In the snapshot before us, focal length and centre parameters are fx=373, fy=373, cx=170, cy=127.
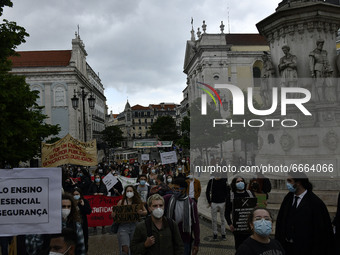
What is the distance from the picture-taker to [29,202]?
4.20 meters

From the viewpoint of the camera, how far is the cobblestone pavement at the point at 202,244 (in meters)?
8.29

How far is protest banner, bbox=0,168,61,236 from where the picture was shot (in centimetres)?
416

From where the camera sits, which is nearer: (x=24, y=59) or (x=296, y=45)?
(x=296, y=45)

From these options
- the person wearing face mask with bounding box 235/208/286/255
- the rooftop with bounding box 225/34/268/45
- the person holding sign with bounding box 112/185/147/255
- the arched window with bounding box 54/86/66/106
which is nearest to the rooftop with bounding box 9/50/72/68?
the arched window with bounding box 54/86/66/106

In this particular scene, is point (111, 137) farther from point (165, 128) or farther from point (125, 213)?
point (125, 213)

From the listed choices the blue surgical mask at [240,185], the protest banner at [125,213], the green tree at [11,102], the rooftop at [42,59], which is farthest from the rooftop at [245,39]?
the protest banner at [125,213]

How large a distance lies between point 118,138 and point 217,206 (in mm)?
90429

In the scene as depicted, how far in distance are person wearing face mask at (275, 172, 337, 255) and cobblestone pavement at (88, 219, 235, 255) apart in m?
3.55

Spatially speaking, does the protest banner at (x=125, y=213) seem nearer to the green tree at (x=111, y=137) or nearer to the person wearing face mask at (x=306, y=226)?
the person wearing face mask at (x=306, y=226)

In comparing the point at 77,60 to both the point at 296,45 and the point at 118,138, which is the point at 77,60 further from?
the point at 296,45

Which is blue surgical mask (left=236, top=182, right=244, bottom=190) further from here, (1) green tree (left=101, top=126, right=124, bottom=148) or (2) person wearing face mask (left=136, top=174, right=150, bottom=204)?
(1) green tree (left=101, top=126, right=124, bottom=148)

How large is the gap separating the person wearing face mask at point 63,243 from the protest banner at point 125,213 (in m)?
3.12

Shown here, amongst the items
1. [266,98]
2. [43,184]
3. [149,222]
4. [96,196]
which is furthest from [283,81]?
[43,184]

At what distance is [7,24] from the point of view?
15359mm
